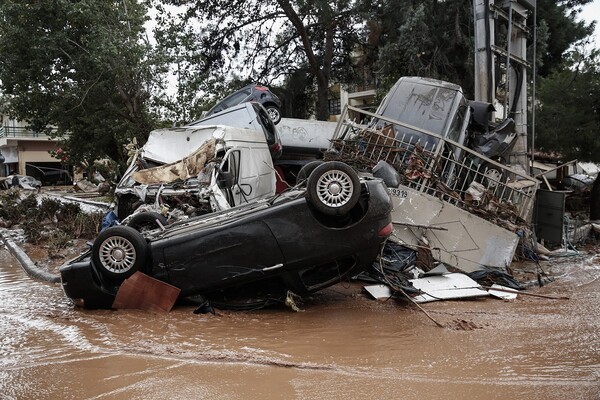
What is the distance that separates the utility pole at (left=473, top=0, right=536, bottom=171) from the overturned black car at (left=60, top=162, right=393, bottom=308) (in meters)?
6.84

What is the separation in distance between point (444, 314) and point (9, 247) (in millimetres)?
9132

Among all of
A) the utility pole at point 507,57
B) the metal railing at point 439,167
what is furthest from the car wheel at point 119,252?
the utility pole at point 507,57

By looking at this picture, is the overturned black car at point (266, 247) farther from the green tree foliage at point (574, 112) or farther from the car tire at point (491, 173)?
the green tree foliage at point (574, 112)

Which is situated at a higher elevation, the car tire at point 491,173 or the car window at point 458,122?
the car window at point 458,122

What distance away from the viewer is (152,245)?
228 inches

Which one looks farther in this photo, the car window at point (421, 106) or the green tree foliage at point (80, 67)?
A: the green tree foliage at point (80, 67)

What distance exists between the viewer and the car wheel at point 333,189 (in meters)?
5.47

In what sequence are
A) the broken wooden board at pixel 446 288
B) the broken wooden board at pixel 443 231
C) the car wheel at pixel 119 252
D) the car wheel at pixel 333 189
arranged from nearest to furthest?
the car wheel at pixel 333 189
the car wheel at pixel 119 252
the broken wooden board at pixel 446 288
the broken wooden board at pixel 443 231

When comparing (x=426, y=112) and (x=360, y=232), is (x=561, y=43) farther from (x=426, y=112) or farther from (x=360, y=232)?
(x=360, y=232)

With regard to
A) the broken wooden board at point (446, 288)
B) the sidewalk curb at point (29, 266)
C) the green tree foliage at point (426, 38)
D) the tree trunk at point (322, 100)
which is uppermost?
the green tree foliage at point (426, 38)

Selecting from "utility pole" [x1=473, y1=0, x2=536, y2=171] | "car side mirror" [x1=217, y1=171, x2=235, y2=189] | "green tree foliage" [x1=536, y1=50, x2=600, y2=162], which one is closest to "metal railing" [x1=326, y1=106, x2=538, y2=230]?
"car side mirror" [x1=217, y1=171, x2=235, y2=189]

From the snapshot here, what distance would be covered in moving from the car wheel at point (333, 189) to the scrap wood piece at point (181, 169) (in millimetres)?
2835

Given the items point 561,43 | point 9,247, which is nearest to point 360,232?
point 9,247

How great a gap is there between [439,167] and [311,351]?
468 cm
